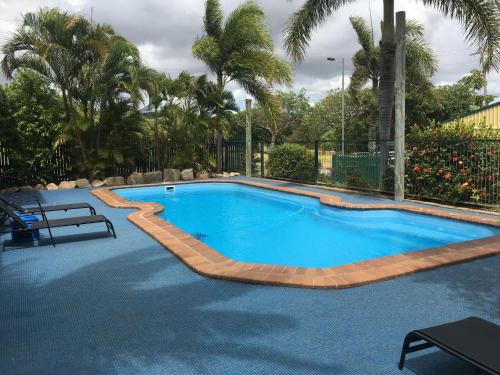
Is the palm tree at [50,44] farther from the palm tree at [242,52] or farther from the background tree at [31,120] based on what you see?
the palm tree at [242,52]

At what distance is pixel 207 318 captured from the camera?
11.7 feet

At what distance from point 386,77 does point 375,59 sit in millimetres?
12856

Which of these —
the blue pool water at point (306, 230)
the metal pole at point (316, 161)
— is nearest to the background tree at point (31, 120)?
the blue pool water at point (306, 230)

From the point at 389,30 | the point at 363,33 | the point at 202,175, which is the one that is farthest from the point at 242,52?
the point at 363,33

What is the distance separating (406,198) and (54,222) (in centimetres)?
835

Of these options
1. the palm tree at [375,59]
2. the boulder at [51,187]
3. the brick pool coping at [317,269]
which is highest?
the palm tree at [375,59]

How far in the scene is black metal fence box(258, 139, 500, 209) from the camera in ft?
28.7

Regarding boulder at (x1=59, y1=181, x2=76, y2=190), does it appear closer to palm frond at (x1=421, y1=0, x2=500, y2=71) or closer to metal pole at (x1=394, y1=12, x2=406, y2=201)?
metal pole at (x1=394, y1=12, x2=406, y2=201)

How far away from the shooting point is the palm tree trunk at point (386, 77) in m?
10.5

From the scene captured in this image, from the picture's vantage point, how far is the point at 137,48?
14664 mm

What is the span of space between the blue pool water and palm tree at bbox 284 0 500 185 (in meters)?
2.57

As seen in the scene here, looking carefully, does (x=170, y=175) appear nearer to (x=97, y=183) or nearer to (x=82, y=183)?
(x=97, y=183)

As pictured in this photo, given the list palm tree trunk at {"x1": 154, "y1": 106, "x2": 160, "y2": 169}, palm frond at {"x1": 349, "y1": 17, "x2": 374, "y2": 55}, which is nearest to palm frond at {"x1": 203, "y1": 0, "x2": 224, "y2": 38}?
palm tree trunk at {"x1": 154, "y1": 106, "x2": 160, "y2": 169}

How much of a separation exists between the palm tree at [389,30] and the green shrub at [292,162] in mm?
3480
